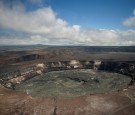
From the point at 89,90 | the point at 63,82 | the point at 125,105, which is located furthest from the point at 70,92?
the point at 125,105

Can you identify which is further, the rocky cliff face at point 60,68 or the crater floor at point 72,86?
the rocky cliff face at point 60,68

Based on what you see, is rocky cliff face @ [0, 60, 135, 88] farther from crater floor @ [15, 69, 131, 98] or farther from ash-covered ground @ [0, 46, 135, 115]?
crater floor @ [15, 69, 131, 98]

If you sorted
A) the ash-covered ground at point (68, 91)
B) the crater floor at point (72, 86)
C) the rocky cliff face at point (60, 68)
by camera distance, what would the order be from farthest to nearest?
1. the rocky cliff face at point (60, 68)
2. the crater floor at point (72, 86)
3. the ash-covered ground at point (68, 91)

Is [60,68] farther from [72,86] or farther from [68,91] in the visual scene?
[68,91]

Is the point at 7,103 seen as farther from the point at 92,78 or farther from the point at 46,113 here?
the point at 92,78

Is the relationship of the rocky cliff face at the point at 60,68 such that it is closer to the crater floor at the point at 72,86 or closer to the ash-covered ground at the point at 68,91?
the ash-covered ground at the point at 68,91

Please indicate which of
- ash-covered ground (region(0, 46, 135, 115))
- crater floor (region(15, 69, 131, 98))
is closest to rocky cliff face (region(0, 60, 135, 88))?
ash-covered ground (region(0, 46, 135, 115))

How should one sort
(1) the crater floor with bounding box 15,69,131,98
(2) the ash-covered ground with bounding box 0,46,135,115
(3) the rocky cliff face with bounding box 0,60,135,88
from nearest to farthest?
1. (2) the ash-covered ground with bounding box 0,46,135,115
2. (1) the crater floor with bounding box 15,69,131,98
3. (3) the rocky cliff face with bounding box 0,60,135,88

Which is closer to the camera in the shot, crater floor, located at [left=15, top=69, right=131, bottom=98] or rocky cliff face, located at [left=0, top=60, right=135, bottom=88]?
crater floor, located at [left=15, top=69, right=131, bottom=98]

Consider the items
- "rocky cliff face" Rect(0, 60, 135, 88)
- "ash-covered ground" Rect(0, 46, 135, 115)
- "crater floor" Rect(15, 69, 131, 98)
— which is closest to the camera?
"ash-covered ground" Rect(0, 46, 135, 115)

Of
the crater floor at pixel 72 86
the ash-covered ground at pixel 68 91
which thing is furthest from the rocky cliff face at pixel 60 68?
the crater floor at pixel 72 86

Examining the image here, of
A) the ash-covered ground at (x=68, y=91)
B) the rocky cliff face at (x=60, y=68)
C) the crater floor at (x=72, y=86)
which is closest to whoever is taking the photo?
the ash-covered ground at (x=68, y=91)
